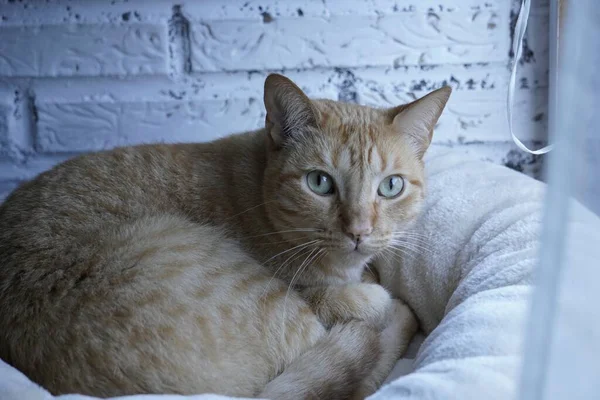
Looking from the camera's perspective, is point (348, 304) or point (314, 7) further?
point (314, 7)

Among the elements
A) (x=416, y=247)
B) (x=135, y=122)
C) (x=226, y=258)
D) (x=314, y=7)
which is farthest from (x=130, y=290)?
(x=314, y=7)

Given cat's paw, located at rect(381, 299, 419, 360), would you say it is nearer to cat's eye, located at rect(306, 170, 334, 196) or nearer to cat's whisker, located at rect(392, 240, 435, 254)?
cat's whisker, located at rect(392, 240, 435, 254)

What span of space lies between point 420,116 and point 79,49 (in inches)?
51.4

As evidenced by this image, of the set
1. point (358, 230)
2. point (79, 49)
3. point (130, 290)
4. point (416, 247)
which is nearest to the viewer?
point (130, 290)

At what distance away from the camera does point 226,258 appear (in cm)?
143

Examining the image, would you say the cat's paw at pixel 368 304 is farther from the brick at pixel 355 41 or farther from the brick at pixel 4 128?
the brick at pixel 4 128

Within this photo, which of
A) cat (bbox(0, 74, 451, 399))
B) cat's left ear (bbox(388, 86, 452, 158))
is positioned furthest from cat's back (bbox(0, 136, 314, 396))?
cat's left ear (bbox(388, 86, 452, 158))

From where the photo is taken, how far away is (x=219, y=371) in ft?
3.96

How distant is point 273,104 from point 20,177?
1.26 m

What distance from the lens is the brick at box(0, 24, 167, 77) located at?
2150 millimetres

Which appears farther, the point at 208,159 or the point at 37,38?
the point at 37,38

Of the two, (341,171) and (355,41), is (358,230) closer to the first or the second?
(341,171)

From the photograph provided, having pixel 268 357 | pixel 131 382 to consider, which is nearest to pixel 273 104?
pixel 268 357

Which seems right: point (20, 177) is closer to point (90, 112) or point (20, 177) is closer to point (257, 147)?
point (90, 112)
